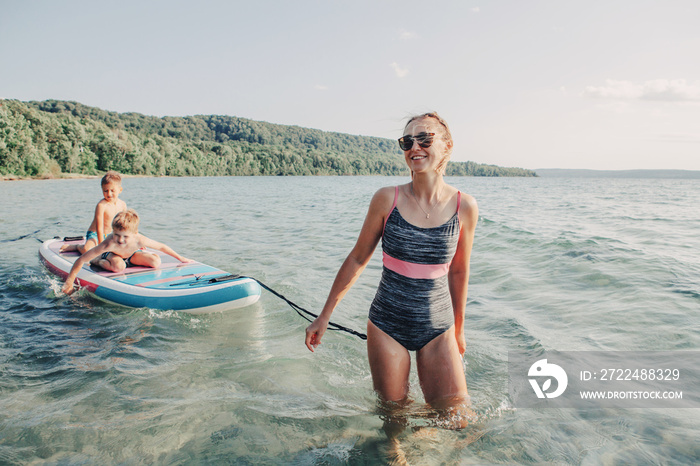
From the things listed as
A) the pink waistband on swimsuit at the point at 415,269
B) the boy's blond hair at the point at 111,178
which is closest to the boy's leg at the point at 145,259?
the boy's blond hair at the point at 111,178

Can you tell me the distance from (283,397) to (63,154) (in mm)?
62845

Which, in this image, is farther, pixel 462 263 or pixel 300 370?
pixel 300 370

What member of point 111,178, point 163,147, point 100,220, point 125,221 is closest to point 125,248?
point 125,221

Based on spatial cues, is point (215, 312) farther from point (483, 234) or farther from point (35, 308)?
point (483, 234)

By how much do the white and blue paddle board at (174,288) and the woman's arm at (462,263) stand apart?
13.3 feet

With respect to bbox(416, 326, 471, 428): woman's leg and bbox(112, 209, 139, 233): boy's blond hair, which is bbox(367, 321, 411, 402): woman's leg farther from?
bbox(112, 209, 139, 233): boy's blond hair

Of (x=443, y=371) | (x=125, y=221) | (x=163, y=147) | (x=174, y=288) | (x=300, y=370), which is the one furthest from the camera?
(x=163, y=147)

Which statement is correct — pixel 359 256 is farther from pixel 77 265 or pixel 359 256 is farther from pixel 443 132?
pixel 77 265

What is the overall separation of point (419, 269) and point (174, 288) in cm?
475

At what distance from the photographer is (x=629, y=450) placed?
3295 mm

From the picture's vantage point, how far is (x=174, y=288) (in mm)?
6434

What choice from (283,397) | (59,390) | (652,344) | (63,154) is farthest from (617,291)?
(63,154)

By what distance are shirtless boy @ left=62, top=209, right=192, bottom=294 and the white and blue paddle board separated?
0.12 metres

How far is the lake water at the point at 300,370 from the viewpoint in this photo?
321 cm
